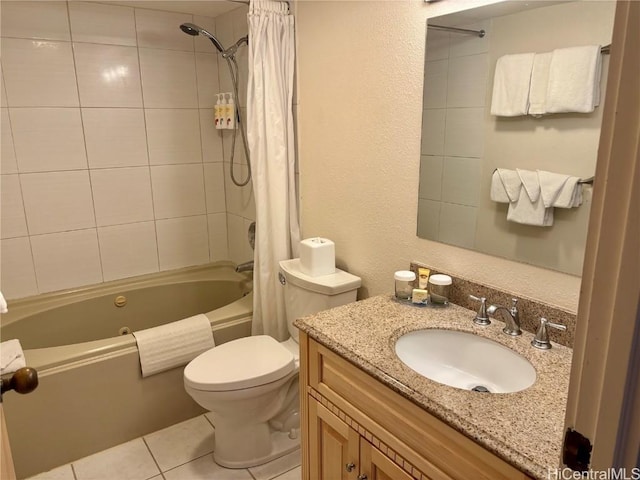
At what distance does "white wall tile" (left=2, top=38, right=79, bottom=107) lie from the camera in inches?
93.2

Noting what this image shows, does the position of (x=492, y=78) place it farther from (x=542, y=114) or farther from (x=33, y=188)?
(x=33, y=188)

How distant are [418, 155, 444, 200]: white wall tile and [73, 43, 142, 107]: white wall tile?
189cm

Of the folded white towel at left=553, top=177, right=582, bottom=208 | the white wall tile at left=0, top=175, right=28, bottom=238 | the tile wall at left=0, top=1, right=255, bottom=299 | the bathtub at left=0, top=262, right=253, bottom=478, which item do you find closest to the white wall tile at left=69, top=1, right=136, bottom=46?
the tile wall at left=0, top=1, right=255, bottom=299

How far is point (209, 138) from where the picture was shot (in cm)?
302

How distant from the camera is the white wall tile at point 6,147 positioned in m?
2.39

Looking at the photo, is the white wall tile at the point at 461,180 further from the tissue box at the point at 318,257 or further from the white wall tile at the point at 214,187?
the white wall tile at the point at 214,187

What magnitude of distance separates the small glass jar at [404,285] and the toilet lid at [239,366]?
0.60m

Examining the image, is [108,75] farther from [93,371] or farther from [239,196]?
[93,371]

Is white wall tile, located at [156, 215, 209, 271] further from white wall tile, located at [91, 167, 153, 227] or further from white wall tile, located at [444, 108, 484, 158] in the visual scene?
white wall tile, located at [444, 108, 484, 158]

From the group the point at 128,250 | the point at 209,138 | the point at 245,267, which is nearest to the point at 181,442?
the point at 245,267

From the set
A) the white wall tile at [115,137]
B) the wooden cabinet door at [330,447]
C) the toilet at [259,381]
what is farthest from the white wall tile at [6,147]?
the wooden cabinet door at [330,447]

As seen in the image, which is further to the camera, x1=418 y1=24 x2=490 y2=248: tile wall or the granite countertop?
x1=418 y1=24 x2=490 y2=248: tile wall

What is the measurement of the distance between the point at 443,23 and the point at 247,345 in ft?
4.96

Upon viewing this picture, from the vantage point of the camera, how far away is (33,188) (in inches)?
99.3
